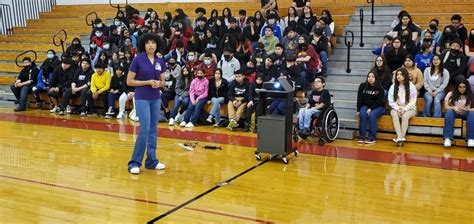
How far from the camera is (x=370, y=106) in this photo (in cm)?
774

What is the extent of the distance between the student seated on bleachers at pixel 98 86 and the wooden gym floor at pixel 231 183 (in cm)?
249

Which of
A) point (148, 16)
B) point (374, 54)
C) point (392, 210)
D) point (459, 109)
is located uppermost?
point (148, 16)

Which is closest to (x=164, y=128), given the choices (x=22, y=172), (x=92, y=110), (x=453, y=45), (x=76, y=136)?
(x=76, y=136)

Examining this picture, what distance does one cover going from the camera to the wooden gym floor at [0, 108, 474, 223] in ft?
14.5

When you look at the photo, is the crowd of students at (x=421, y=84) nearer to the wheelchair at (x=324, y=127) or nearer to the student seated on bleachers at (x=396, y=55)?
the student seated on bleachers at (x=396, y=55)

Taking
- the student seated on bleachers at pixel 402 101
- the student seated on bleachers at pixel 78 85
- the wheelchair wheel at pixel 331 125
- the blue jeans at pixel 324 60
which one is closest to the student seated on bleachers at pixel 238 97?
the blue jeans at pixel 324 60

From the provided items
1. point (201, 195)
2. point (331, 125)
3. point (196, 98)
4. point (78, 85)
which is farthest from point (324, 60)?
point (201, 195)

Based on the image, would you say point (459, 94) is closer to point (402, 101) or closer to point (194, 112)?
point (402, 101)

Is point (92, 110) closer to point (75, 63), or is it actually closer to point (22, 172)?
point (75, 63)

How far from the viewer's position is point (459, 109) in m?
7.29

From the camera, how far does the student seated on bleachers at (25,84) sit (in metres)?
11.1

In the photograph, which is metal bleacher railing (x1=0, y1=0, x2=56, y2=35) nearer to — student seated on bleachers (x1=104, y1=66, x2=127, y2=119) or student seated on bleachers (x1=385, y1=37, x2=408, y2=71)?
student seated on bleachers (x1=104, y1=66, x2=127, y2=119)

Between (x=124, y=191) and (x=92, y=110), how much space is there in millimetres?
5747

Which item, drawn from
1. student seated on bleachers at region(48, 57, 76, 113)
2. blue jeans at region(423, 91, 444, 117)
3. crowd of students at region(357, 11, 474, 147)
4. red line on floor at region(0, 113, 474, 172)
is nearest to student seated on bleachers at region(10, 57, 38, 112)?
student seated on bleachers at region(48, 57, 76, 113)
